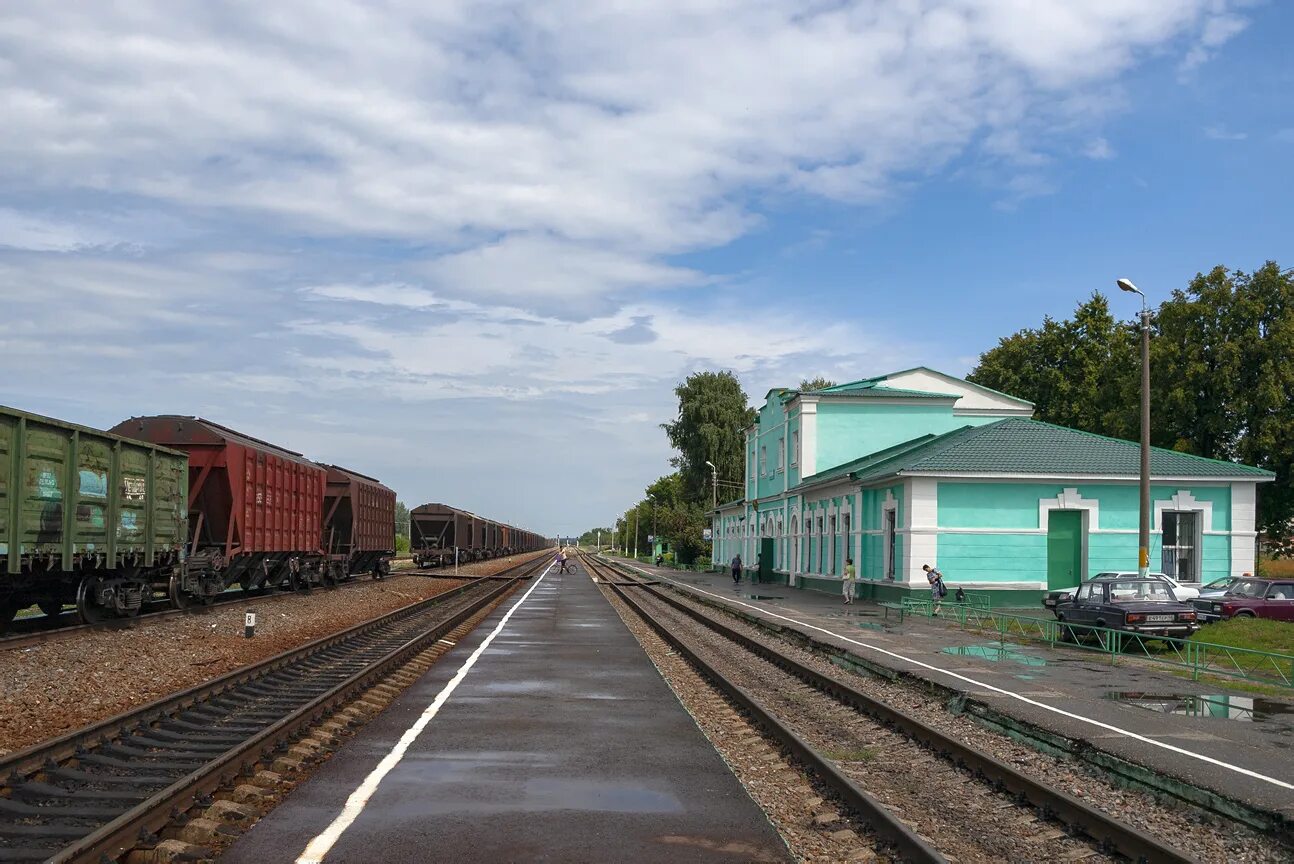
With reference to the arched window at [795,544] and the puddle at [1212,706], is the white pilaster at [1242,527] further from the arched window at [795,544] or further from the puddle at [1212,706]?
the puddle at [1212,706]

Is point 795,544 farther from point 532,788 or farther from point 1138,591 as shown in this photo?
point 532,788

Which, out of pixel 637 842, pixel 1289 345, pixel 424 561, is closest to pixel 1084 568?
pixel 1289 345

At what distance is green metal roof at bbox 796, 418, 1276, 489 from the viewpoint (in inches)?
1291

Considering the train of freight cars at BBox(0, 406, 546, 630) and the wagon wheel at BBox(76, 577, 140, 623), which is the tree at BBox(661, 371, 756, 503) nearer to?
the train of freight cars at BBox(0, 406, 546, 630)

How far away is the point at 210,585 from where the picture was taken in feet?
80.1

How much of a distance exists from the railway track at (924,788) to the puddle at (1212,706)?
3.55 meters

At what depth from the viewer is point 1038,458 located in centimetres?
3384

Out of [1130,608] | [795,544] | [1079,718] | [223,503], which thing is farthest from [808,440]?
[1079,718]

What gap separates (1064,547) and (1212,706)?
2063 cm

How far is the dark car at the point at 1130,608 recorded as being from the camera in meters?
20.2

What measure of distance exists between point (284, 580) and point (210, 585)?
651cm

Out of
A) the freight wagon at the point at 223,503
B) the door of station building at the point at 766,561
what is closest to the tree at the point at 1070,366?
the door of station building at the point at 766,561

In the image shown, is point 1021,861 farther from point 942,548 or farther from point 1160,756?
point 942,548

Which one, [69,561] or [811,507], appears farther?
[811,507]
